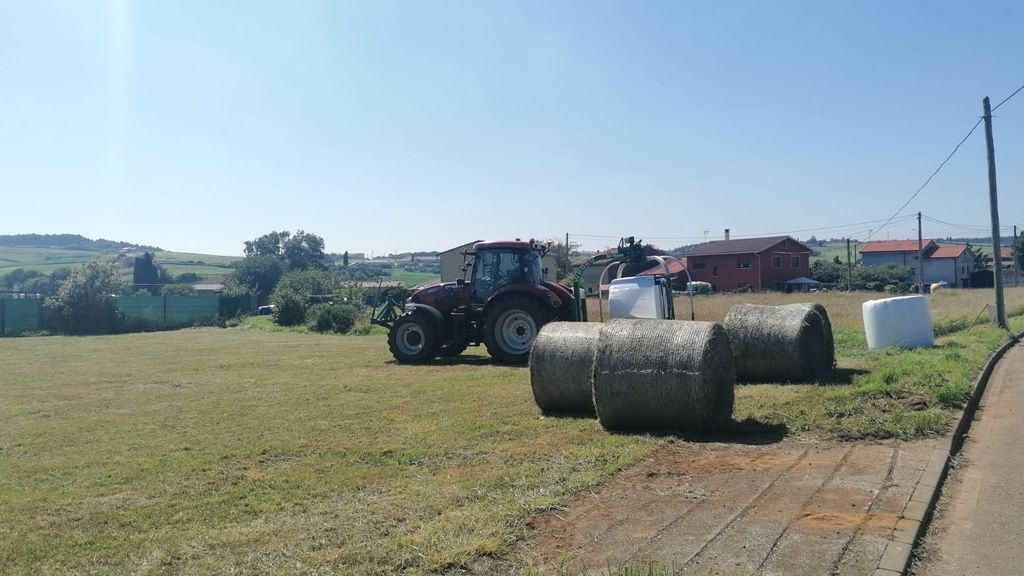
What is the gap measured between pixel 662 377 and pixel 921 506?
286 cm

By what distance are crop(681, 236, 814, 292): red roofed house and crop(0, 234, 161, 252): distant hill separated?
3904 inches

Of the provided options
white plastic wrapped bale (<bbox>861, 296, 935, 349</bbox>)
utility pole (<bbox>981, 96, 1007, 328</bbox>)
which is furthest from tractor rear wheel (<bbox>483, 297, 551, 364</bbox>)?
utility pole (<bbox>981, 96, 1007, 328</bbox>)

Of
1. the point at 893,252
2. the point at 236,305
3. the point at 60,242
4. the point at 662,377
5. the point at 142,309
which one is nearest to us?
the point at 662,377

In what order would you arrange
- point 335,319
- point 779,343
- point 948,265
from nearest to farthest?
point 779,343, point 335,319, point 948,265

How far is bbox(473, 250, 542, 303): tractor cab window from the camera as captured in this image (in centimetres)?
1666

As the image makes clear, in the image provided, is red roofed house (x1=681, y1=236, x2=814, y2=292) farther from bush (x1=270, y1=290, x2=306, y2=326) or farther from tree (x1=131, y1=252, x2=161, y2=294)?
tree (x1=131, y1=252, x2=161, y2=294)

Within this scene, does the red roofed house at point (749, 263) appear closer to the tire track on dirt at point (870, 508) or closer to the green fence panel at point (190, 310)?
the green fence panel at point (190, 310)

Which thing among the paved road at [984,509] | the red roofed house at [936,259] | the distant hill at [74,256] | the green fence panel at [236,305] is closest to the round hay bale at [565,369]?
the paved road at [984,509]

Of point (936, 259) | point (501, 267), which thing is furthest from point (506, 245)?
point (936, 259)

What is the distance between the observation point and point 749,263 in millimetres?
57906

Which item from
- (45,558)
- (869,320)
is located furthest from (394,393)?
(869,320)

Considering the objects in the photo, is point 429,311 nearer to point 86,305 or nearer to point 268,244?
point 86,305

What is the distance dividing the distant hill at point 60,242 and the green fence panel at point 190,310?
314 ft

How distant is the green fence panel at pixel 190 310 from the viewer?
4194cm
